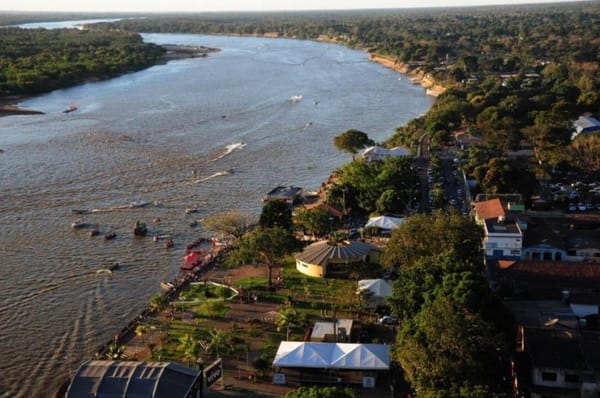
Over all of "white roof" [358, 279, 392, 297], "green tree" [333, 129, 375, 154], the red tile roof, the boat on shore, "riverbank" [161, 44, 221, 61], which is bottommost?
the boat on shore

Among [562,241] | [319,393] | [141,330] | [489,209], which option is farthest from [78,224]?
[562,241]

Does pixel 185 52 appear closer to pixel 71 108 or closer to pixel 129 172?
pixel 71 108

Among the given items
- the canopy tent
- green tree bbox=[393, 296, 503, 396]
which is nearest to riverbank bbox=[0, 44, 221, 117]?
the canopy tent

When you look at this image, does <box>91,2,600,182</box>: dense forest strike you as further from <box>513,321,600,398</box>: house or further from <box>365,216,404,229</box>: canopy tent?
<box>513,321,600,398</box>: house

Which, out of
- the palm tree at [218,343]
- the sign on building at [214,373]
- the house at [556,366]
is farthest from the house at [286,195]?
the house at [556,366]

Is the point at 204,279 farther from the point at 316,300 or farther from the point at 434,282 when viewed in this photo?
the point at 434,282

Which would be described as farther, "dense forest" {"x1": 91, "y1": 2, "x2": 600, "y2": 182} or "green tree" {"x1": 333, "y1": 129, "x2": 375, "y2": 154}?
"green tree" {"x1": 333, "y1": 129, "x2": 375, "y2": 154}
